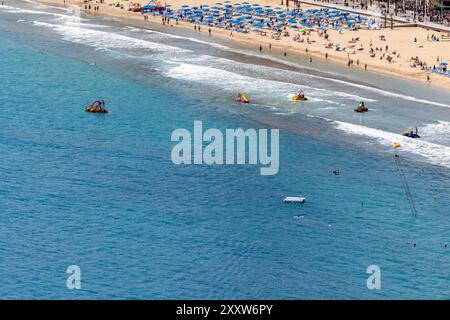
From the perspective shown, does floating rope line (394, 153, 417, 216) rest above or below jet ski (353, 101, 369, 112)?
below

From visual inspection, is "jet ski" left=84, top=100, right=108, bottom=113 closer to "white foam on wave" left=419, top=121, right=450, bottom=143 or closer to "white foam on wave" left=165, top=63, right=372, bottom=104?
"white foam on wave" left=165, top=63, right=372, bottom=104

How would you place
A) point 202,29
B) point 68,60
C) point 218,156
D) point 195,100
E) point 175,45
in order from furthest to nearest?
1. point 202,29
2. point 175,45
3. point 68,60
4. point 195,100
5. point 218,156

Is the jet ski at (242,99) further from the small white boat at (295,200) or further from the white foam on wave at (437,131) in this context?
the small white boat at (295,200)

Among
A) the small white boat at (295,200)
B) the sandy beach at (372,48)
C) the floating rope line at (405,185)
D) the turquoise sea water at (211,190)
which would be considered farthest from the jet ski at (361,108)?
the small white boat at (295,200)

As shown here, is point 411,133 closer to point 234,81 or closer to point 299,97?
point 299,97

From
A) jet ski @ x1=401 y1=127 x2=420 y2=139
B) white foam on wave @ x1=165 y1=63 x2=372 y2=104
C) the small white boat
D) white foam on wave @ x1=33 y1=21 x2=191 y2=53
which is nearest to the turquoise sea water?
white foam on wave @ x1=165 y1=63 x2=372 y2=104
